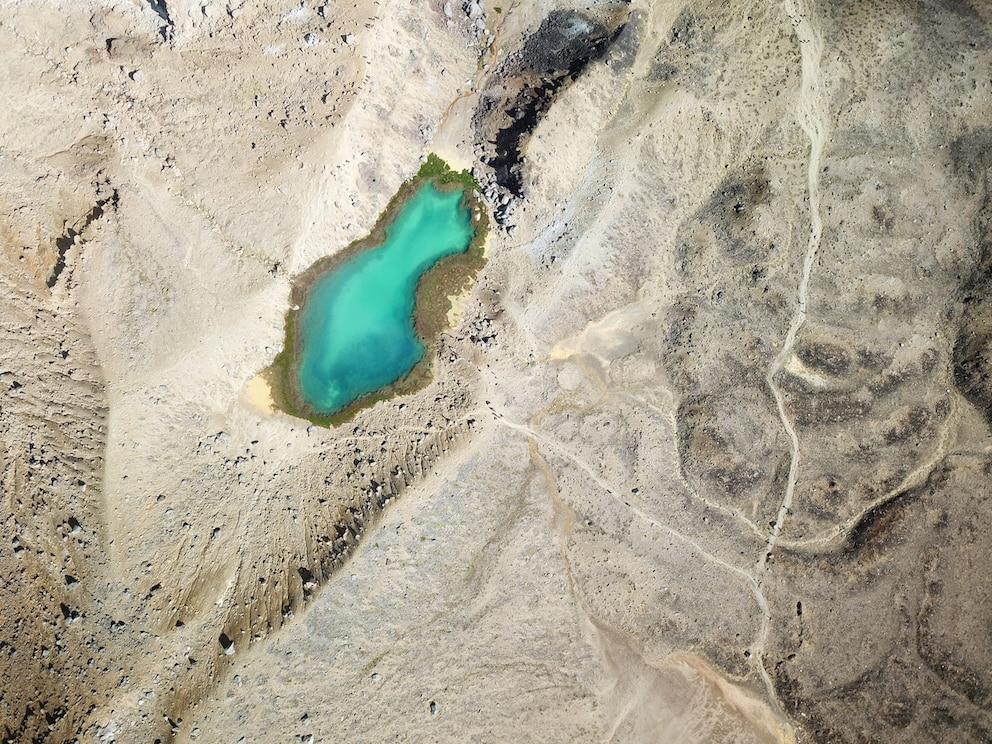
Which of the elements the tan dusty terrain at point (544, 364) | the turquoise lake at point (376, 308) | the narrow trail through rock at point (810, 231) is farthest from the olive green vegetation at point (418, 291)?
the narrow trail through rock at point (810, 231)

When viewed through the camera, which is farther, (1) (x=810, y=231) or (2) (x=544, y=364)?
(2) (x=544, y=364)

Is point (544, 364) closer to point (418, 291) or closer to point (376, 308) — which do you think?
point (418, 291)

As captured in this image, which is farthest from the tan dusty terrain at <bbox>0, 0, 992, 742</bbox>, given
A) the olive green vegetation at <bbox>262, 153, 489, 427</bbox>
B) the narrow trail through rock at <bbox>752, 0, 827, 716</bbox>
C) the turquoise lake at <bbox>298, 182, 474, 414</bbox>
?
the turquoise lake at <bbox>298, 182, 474, 414</bbox>

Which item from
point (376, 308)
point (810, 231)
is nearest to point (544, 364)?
point (376, 308)

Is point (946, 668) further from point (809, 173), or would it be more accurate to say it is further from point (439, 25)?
point (439, 25)

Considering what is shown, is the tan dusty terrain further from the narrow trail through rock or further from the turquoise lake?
the turquoise lake

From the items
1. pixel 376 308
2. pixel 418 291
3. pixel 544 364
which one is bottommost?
pixel 544 364
